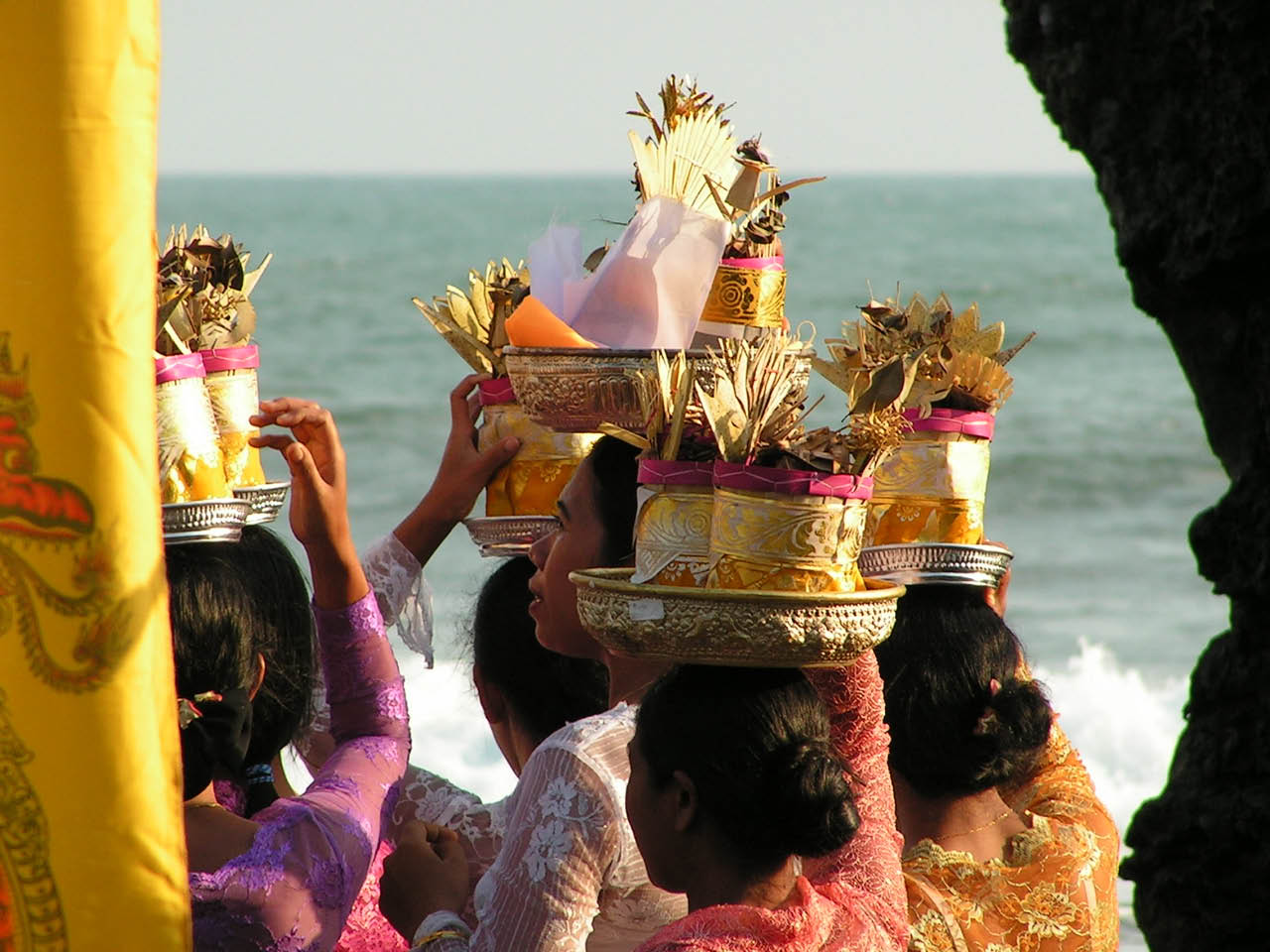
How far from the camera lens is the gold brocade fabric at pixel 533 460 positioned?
11.7ft

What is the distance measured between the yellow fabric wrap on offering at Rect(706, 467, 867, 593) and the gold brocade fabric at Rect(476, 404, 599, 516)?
42.8 inches

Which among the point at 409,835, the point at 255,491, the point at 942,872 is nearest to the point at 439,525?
the point at 255,491

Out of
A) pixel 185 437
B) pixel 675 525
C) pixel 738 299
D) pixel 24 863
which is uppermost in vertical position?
pixel 738 299

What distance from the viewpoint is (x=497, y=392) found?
3.59m

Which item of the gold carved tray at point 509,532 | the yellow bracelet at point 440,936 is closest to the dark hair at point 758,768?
the yellow bracelet at point 440,936

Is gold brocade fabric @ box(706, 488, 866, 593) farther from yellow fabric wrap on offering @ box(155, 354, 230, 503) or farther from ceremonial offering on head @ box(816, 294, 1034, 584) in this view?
yellow fabric wrap on offering @ box(155, 354, 230, 503)

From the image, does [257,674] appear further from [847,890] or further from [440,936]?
[847,890]

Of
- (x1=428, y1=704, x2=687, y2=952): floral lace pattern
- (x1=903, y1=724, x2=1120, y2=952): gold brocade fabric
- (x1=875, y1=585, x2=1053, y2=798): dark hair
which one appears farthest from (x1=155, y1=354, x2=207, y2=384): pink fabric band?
(x1=903, y1=724, x2=1120, y2=952): gold brocade fabric

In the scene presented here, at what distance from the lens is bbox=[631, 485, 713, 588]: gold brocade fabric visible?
2.51 meters

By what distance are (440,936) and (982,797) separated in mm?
1090

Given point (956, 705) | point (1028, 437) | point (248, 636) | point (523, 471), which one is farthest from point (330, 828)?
point (1028, 437)

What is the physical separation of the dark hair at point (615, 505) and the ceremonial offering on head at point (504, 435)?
537mm

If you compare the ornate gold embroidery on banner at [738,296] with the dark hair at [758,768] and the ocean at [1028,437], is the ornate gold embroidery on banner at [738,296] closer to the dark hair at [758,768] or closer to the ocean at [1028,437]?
the ocean at [1028,437]

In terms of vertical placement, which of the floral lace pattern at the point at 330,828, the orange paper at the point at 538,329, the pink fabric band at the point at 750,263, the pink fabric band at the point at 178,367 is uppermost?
the pink fabric band at the point at 750,263
